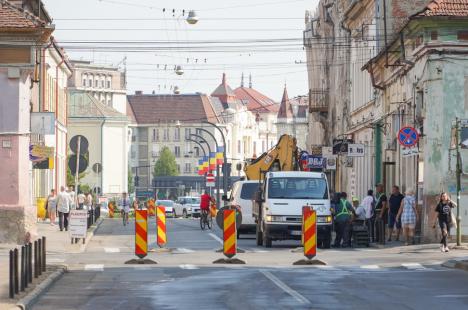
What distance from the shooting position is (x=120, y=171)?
171 m

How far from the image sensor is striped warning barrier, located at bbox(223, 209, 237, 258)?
102 ft

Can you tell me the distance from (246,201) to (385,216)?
5835mm

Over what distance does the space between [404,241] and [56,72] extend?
42538 millimetres

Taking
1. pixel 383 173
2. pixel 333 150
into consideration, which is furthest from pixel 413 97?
pixel 333 150

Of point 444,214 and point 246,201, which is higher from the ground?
point 246,201

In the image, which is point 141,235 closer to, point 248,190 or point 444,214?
point 444,214

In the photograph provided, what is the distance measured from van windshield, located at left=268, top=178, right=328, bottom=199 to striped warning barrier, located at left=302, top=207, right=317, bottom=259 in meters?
8.77

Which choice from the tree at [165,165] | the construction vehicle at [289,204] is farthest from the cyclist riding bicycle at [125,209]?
the tree at [165,165]

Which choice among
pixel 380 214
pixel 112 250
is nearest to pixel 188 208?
pixel 380 214

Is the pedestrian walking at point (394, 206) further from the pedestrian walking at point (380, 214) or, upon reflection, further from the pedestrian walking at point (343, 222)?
the pedestrian walking at point (343, 222)

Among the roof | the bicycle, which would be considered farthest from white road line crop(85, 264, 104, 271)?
the roof

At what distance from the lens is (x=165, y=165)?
195m

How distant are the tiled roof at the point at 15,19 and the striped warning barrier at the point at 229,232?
1090 centimetres

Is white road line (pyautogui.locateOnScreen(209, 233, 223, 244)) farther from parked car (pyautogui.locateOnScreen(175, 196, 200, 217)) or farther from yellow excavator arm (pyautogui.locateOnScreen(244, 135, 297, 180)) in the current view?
parked car (pyautogui.locateOnScreen(175, 196, 200, 217))
